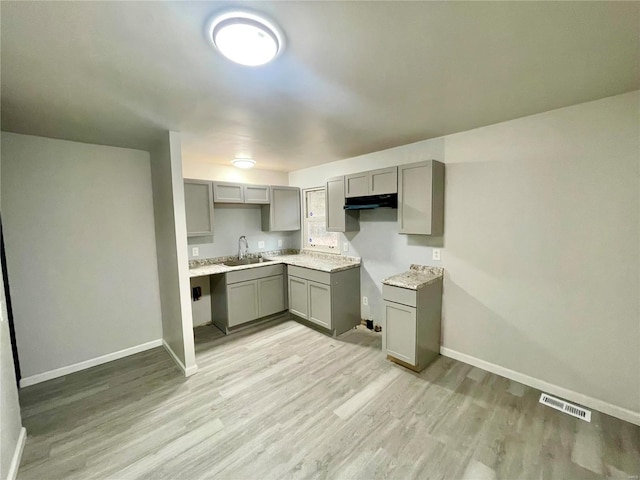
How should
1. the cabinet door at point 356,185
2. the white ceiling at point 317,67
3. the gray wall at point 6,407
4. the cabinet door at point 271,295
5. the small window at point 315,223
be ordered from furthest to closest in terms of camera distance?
the small window at point 315,223, the cabinet door at point 271,295, the cabinet door at point 356,185, the gray wall at point 6,407, the white ceiling at point 317,67

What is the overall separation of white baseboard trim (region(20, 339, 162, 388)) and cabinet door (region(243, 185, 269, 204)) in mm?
2244

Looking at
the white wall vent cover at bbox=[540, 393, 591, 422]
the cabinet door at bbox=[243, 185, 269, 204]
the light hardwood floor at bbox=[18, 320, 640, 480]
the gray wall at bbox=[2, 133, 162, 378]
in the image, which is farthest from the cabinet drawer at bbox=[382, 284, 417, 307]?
the gray wall at bbox=[2, 133, 162, 378]

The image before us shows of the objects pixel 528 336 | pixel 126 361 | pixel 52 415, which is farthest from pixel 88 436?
pixel 528 336

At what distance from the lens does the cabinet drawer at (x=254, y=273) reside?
3381mm

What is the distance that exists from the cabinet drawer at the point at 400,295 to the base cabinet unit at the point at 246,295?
1809 mm

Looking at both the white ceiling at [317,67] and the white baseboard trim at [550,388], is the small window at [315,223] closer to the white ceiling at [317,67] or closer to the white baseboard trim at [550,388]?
the white ceiling at [317,67]

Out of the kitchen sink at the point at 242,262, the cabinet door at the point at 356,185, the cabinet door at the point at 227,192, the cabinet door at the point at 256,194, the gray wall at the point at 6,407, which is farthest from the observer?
the kitchen sink at the point at 242,262

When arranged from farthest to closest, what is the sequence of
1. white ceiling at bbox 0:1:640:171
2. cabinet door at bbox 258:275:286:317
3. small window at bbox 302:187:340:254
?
small window at bbox 302:187:340:254 < cabinet door at bbox 258:275:286:317 < white ceiling at bbox 0:1:640:171

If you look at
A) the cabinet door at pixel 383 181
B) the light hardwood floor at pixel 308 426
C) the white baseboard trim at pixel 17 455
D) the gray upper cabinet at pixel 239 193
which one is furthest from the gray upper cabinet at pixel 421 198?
the white baseboard trim at pixel 17 455

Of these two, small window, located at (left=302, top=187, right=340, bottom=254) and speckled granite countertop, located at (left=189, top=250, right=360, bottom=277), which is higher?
small window, located at (left=302, top=187, right=340, bottom=254)

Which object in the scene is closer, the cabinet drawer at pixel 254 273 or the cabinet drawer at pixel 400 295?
the cabinet drawer at pixel 400 295

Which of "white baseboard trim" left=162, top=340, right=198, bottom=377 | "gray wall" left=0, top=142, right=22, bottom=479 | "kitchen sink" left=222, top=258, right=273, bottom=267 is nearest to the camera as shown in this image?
"gray wall" left=0, top=142, right=22, bottom=479

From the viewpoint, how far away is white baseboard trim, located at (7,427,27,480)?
1.53 metres

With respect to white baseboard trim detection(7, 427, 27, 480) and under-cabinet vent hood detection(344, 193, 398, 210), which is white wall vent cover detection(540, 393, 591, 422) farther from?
white baseboard trim detection(7, 427, 27, 480)
